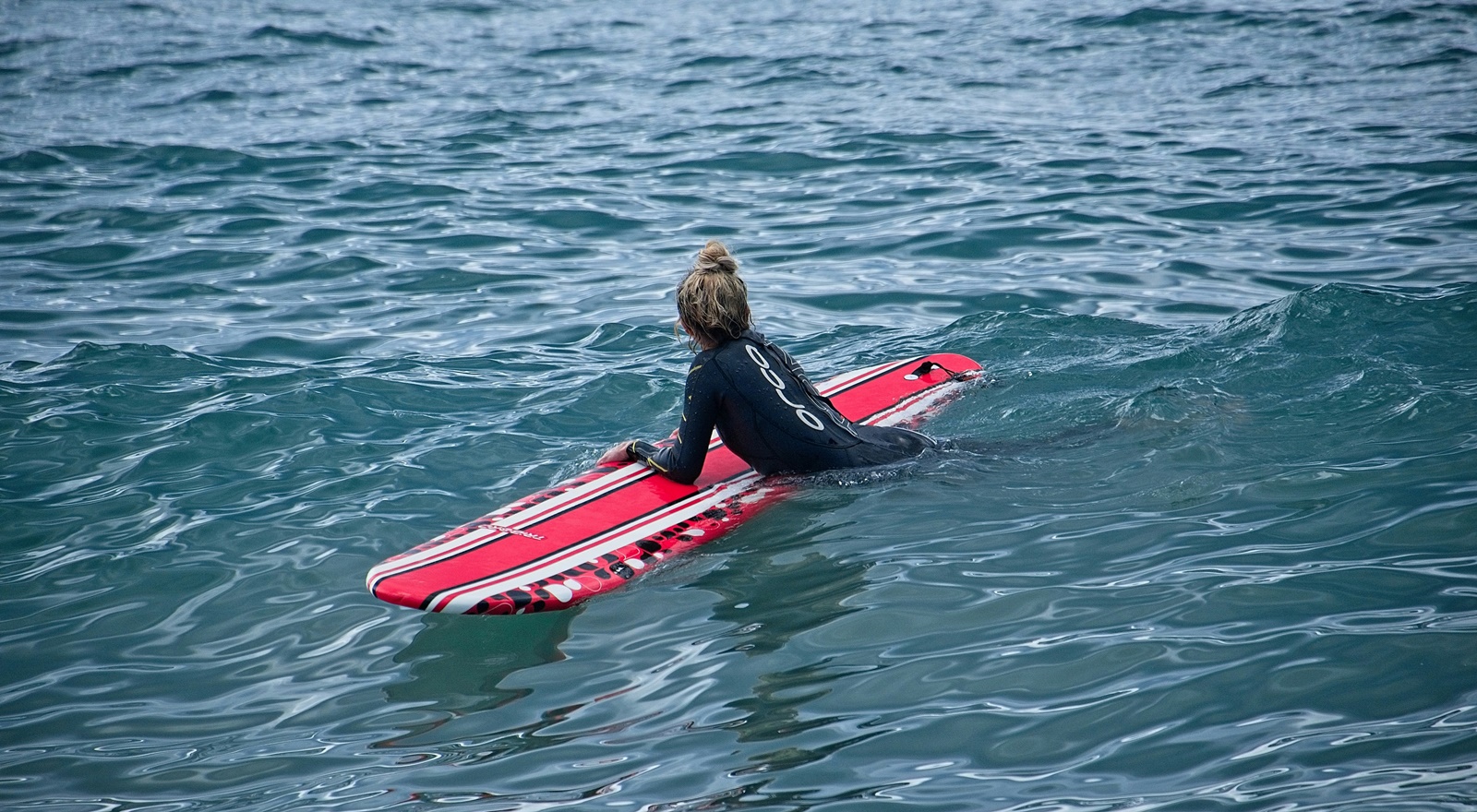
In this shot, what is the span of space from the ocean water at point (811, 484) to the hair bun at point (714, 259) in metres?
1.27

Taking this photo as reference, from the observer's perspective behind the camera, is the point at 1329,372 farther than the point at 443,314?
No

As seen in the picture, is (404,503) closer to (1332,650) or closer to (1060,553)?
(1060,553)

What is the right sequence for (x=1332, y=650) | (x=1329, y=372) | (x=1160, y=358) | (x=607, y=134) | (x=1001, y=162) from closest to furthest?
(x=1332, y=650)
(x=1329, y=372)
(x=1160, y=358)
(x=1001, y=162)
(x=607, y=134)

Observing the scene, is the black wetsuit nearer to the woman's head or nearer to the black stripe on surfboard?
the woman's head

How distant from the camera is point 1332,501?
5367mm

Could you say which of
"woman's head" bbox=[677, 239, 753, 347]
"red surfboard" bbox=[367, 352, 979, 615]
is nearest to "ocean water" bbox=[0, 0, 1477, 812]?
"red surfboard" bbox=[367, 352, 979, 615]

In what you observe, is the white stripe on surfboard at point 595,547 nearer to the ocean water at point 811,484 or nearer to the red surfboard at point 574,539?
the red surfboard at point 574,539

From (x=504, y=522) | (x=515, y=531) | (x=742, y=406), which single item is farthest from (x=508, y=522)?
(x=742, y=406)

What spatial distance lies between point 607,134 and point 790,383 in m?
9.86

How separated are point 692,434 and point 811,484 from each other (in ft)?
2.26

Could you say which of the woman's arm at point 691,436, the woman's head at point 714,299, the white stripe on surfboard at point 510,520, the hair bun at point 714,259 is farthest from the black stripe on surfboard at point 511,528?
the hair bun at point 714,259

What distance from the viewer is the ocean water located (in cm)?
396

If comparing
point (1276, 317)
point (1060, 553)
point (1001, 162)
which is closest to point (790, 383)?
point (1060, 553)

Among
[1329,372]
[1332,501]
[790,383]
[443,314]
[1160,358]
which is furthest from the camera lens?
[443,314]
